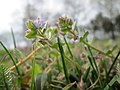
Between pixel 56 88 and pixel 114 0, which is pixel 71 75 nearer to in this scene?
pixel 56 88

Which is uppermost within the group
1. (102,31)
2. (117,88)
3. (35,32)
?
(35,32)

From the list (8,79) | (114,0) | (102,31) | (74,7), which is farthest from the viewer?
(102,31)

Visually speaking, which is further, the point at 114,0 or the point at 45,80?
the point at 114,0

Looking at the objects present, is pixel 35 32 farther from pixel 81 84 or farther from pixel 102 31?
pixel 102 31

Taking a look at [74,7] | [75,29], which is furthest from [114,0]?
[75,29]

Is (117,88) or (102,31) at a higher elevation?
(117,88)

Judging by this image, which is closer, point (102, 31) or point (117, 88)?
point (117, 88)

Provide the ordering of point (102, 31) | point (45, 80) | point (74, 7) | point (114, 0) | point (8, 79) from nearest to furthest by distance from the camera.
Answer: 1. point (8, 79)
2. point (45, 80)
3. point (114, 0)
4. point (74, 7)
5. point (102, 31)

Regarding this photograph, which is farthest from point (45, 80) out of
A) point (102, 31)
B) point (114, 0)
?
point (102, 31)

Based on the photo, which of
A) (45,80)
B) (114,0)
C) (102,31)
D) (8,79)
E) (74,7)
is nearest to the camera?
(8,79)
